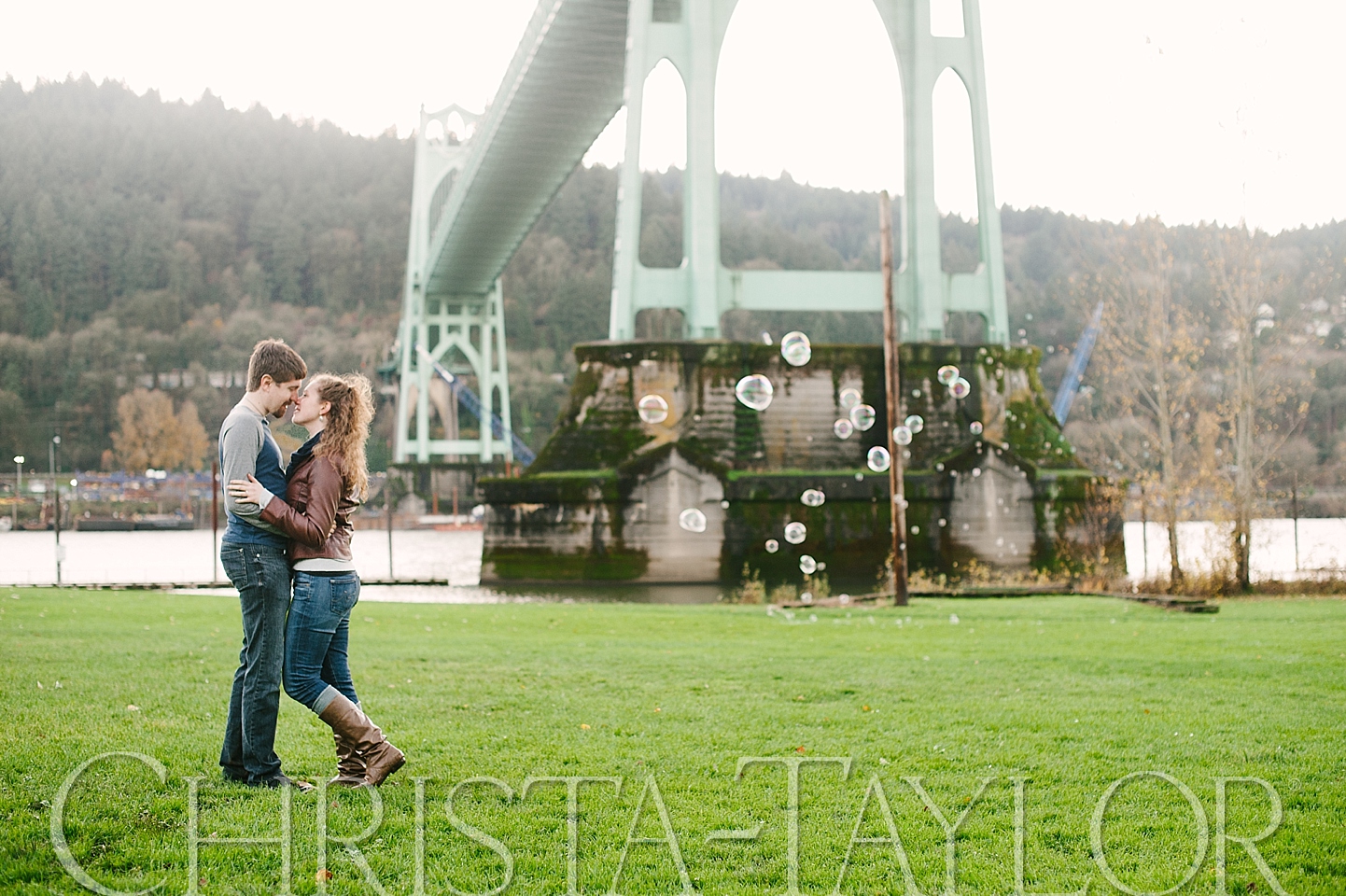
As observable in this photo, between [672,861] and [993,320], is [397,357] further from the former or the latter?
[672,861]

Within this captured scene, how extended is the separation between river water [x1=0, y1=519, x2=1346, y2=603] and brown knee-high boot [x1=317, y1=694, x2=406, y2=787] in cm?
1358

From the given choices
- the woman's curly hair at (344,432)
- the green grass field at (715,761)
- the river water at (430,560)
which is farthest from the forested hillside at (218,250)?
the woman's curly hair at (344,432)

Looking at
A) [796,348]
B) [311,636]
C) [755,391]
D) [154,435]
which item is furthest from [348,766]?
[154,435]

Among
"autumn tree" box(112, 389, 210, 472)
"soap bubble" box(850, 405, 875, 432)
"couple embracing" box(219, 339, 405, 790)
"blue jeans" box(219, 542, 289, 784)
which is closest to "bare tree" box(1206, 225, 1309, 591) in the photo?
"soap bubble" box(850, 405, 875, 432)

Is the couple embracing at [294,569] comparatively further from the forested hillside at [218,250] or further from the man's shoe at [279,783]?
the forested hillside at [218,250]

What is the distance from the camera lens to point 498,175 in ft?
135

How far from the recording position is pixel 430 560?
36062mm

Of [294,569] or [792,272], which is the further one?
[792,272]

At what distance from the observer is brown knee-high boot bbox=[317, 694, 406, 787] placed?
423 centimetres

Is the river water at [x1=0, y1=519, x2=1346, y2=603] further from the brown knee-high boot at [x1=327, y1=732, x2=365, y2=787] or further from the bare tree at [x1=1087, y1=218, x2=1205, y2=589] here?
the brown knee-high boot at [x1=327, y1=732, x2=365, y2=787]

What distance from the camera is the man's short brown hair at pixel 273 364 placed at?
4.16 metres

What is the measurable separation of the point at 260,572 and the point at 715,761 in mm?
1826

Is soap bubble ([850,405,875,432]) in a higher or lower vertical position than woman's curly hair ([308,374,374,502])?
higher

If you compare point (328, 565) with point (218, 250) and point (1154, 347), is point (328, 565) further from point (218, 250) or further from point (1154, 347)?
point (218, 250)
